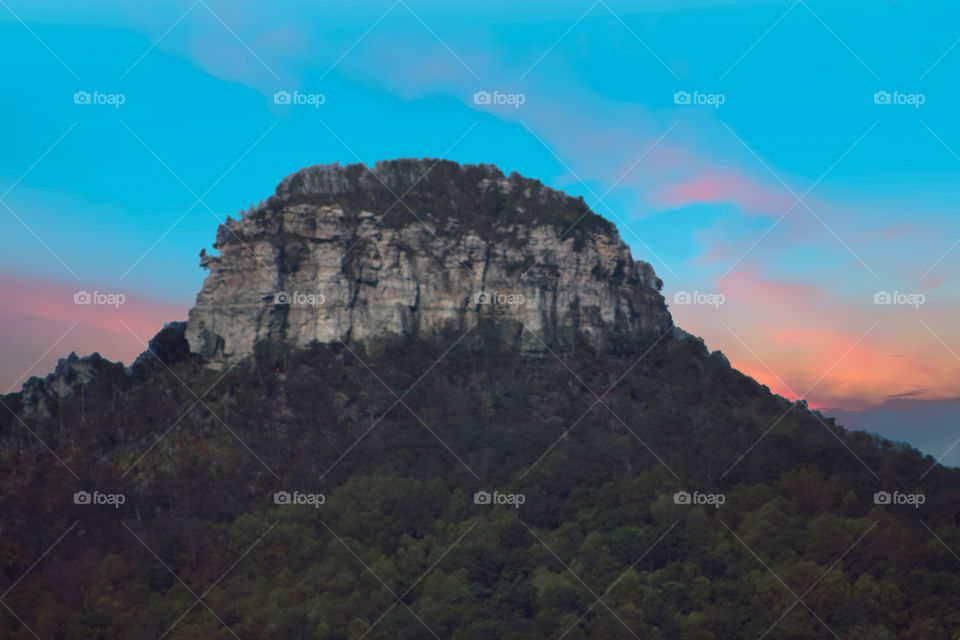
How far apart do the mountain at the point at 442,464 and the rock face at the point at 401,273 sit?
0.81 ft

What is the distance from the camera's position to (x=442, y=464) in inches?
3268

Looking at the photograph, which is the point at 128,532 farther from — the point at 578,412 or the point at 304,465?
the point at 578,412

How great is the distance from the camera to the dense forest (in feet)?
194

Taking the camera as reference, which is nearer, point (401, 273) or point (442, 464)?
point (442, 464)

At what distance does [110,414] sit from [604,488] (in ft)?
129

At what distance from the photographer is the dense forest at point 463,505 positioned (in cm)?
5922

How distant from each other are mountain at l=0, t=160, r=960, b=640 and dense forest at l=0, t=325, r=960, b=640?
0.74ft

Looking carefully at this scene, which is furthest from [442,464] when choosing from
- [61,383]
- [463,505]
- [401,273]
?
[61,383]

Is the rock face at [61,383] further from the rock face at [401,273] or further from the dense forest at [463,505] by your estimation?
the rock face at [401,273]

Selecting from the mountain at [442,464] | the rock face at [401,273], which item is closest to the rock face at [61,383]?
the mountain at [442,464]

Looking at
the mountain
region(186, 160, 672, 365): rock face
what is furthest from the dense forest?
region(186, 160, 672, 365): rock face

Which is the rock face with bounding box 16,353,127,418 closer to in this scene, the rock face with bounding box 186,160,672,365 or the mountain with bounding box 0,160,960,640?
the mountain with bounding box 0,160,960,640

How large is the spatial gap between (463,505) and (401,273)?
89.4 feet

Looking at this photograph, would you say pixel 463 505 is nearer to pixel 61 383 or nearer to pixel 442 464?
pixel 442 464
